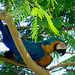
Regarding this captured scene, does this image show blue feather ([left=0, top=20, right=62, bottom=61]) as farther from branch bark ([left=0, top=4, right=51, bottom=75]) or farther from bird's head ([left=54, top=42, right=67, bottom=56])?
branch bark ([left=0, top=4, right=51, bottom=75])

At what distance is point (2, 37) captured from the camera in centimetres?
125

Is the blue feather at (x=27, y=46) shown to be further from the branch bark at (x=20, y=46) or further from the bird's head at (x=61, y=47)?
the branch bark at (x=20, y=46)

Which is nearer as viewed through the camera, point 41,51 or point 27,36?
point 41,51

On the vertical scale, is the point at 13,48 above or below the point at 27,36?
below

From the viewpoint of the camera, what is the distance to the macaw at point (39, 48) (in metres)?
1.21

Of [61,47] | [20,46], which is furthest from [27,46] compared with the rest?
[20,46]

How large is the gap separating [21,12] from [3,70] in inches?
23.6

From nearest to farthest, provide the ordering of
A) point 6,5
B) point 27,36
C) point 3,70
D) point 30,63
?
1. point 6,5
2. point 30,63
3. point 3,70
4. point 27,36

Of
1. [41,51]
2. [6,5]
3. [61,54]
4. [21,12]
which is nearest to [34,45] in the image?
[41,51]

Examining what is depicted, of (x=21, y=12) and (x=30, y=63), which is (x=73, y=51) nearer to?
(x=30, y=63)

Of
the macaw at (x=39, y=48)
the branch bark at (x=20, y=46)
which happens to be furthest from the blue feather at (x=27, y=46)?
the branch bark at (x=20, y=46)

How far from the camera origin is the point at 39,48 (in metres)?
1.26

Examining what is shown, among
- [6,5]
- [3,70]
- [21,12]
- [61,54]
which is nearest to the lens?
[21,12]

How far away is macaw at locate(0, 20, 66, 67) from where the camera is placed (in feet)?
3.96
